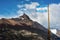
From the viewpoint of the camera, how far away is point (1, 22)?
35.6 feet

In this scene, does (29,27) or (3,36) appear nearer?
(3,36)

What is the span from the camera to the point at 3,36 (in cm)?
1062

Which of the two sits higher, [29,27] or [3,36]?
[29,27]

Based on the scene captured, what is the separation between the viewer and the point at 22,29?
1144 centimetres

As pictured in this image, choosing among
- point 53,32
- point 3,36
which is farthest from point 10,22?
point 53,32

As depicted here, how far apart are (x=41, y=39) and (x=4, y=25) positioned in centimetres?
320

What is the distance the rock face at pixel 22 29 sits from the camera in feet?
35.5

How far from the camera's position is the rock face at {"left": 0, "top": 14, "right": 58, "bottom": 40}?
1081 cm

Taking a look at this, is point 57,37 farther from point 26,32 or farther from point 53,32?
point 26,32

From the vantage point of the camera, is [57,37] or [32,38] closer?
[32,38]

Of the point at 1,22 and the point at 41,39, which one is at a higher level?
the point at 1,22

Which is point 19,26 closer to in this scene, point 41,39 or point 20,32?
point 20,32

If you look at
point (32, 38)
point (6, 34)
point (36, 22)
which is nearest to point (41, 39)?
point (32, 38)

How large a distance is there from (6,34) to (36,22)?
99.2 inches
